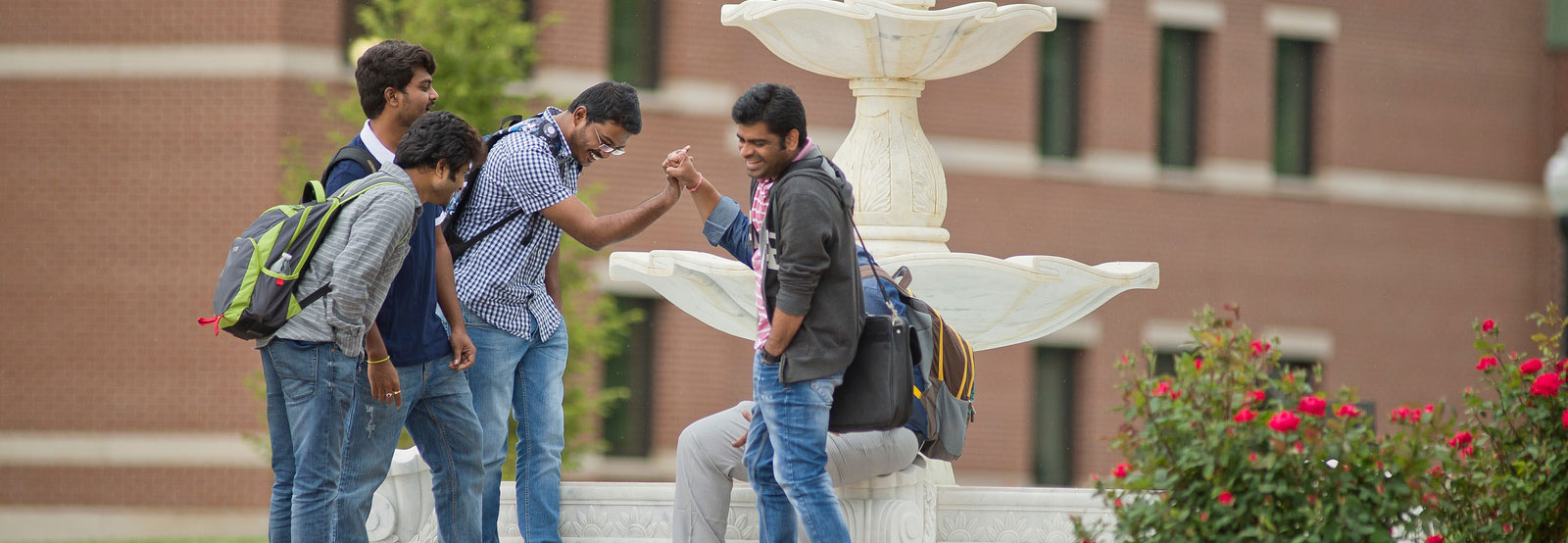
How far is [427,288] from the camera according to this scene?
554 cm

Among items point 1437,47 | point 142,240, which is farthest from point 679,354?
point 1437,47

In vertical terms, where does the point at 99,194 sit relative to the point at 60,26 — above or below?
below

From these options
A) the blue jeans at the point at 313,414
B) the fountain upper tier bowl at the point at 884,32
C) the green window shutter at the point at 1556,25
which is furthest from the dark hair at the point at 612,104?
the green window shutter at the point at 1556,25

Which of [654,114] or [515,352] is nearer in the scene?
[515,352]

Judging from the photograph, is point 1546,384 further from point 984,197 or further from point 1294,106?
point 1294,106

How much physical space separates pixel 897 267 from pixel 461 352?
6.00 feet

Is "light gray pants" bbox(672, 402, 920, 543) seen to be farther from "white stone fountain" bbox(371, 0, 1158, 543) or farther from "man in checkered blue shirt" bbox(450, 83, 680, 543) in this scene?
"man in checkered blue shirt" bbox(450, 83, 680, 543)

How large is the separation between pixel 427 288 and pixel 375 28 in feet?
31.3

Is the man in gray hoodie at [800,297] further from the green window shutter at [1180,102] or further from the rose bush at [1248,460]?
the green window shutter at [1180,102]

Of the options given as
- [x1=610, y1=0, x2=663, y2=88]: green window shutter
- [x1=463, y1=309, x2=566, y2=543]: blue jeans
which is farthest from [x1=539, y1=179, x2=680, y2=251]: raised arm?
[x1=610, y1=0, x2=663, y2=88]: green window shutter

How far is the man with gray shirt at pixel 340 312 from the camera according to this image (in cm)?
501

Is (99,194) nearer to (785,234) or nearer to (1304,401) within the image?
(785,234)

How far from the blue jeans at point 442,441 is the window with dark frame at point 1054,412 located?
16513 mm

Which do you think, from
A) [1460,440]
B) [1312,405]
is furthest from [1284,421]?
[1460,440]
